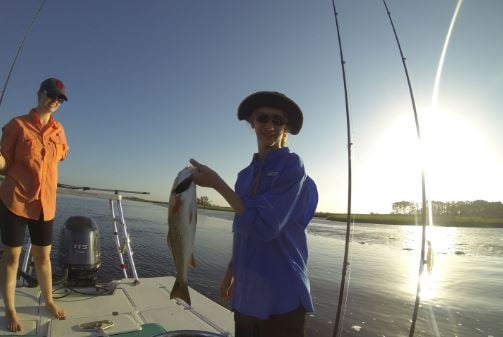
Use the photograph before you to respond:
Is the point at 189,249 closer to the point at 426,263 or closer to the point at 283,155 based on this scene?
the point at 283,155

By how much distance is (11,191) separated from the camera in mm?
4172

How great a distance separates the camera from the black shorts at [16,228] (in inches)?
164

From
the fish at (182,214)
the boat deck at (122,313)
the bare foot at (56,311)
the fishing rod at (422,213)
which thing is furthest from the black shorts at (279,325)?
the bare foot at (56,311)

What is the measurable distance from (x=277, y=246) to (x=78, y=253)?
16.3ft

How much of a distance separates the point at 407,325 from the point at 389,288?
443cm

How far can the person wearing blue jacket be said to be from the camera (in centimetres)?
194

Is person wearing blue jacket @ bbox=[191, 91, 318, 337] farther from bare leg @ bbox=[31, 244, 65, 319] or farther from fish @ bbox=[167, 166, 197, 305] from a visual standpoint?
bare leg @ bbox=[31, 244, 65, 319]

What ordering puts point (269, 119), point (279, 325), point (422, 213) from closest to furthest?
point (279, 325) → point (269, 119) → point (422, 213)

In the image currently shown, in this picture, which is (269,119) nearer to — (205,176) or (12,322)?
(205,176)

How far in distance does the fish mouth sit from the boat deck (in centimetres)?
275

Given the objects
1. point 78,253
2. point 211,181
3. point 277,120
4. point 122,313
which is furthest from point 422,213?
point 78,253

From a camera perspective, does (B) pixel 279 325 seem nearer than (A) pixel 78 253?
Yes

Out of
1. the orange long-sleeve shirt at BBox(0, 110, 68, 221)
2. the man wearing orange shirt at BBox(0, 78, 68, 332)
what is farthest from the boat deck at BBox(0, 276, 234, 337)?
the orange long-sleeve shirt at BBox(0, 110, 68, 221)

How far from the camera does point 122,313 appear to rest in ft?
15.9
